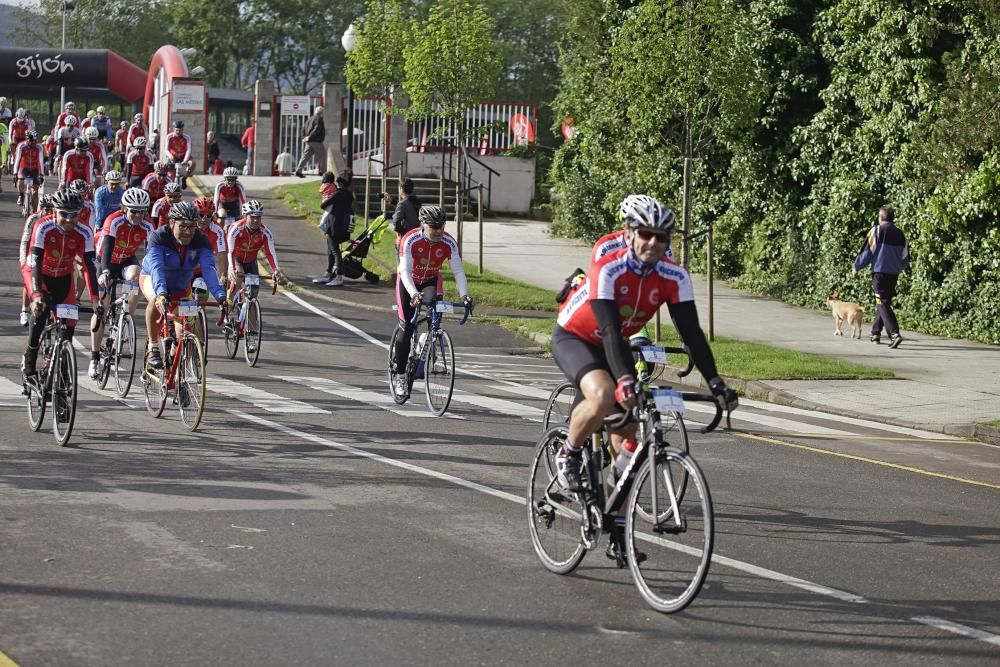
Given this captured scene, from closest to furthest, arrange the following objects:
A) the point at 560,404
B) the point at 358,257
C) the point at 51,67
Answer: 1. the point at 560,404
2. the point at 358,257
3. the point at 51,67

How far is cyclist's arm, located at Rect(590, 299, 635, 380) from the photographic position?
7273 mm

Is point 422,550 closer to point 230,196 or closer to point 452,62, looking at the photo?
point 230,196

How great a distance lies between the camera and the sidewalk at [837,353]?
16.2m

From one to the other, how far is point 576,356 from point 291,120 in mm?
44265

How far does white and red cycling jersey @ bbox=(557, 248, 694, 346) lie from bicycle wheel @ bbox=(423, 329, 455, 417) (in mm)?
6053

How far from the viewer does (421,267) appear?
14680mm

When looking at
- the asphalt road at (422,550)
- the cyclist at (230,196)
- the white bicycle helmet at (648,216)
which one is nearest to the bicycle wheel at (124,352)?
the asphalt road at (422,550)

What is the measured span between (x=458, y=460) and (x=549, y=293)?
14.9 m

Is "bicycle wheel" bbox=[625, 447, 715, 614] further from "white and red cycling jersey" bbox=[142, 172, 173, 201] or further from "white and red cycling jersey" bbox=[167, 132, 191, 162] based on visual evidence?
"white and red cycling jersey" bbox=[167, 132, 191, 162]

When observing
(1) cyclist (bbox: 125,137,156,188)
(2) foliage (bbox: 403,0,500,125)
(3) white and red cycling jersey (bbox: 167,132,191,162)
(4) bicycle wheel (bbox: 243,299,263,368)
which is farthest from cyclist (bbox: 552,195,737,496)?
(3) white and red cycling jersey (bbox: 167,132,191,162)

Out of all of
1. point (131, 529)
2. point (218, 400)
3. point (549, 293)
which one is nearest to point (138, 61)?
point (549, 293)

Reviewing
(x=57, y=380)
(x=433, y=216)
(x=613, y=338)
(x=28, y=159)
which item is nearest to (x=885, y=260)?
(x=433, y=216)

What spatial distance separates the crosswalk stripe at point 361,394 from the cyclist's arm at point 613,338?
6.78m

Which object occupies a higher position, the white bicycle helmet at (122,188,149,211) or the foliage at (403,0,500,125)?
the foliage at (403,0,500,125)
